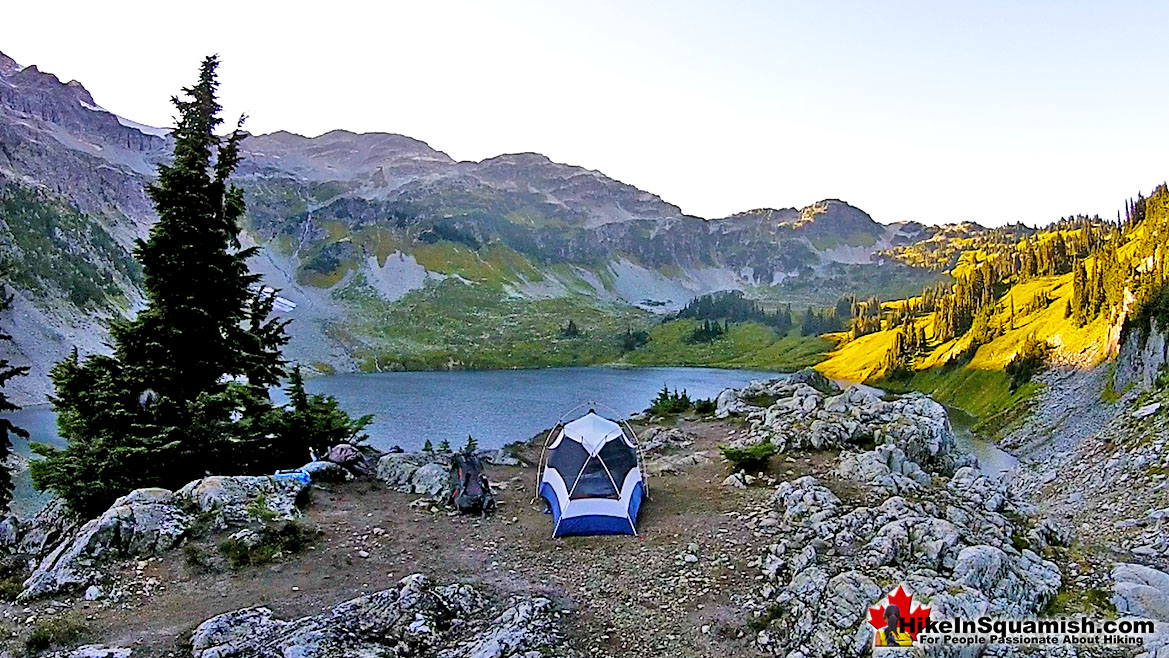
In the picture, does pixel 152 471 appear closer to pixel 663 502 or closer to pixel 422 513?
pixel 422 513

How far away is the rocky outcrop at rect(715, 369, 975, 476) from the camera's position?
22.4 meters

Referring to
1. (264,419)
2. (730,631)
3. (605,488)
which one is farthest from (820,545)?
(264,419)

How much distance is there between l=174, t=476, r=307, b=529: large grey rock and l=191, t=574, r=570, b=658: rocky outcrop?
4.77 metres

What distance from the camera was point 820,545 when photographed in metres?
14.1

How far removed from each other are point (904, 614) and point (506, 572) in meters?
8.02

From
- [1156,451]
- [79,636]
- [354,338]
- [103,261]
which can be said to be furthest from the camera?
[354,338]

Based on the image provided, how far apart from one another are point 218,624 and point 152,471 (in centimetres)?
960

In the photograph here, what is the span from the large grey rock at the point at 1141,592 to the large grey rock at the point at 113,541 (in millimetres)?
19994

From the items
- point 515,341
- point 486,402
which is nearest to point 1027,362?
point 486,402

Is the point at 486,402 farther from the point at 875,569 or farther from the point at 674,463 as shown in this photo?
the point at 875,569

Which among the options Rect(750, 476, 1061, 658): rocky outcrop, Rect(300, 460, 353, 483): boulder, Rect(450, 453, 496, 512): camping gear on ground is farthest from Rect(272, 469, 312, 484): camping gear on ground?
Rect(750, 476, 1061, 658): rocky outcrop

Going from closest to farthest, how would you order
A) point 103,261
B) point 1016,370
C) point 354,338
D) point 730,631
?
point 730,631
point 1016,370
point 103,261
point 354,338

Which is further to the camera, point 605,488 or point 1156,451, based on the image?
point 1156,451

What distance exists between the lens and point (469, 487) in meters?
18.8
